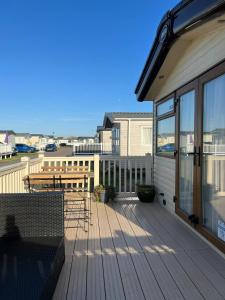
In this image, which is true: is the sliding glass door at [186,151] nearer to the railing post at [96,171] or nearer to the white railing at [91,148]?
the railing post at [96,171]

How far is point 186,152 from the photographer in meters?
4.15

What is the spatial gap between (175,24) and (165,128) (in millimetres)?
2425

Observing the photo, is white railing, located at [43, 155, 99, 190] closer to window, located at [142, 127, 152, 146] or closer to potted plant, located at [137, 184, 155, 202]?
potted plant, located at [137, 184, 155, 202]

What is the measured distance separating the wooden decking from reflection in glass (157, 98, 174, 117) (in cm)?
204

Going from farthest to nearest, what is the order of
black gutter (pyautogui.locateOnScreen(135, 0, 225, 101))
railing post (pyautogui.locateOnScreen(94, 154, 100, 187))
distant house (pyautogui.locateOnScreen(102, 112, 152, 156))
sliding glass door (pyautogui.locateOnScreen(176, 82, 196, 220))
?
distant house (pyautogui.locateOnScreen(102, 112, 152, 156)) → railing post (pyautogui.locateOnScreen(94, 154, 100, 187)) → sliding glass door (pyautogui.locateOnScreen(176, 82, 196, 220)) → black gutter (pyautogui.locateOnScreen(135, 0, 225, 101))

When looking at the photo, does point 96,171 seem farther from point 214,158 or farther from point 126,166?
point 214,158

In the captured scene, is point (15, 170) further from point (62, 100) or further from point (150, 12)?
point (62, 100)

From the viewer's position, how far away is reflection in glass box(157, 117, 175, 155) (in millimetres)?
4955

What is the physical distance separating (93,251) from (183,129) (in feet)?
7.59

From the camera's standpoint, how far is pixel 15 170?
470 centimetres

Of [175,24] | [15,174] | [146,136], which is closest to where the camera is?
[175,24]

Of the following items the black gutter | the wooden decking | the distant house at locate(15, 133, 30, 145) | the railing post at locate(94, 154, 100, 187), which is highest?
the distant house at locate(15, 133, 30, 145)

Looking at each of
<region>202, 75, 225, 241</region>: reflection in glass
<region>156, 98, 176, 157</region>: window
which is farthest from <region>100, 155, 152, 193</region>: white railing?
<region>202, 75, 225, 241</region>: reflection in glass

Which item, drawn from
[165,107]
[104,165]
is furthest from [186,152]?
[104,165]
